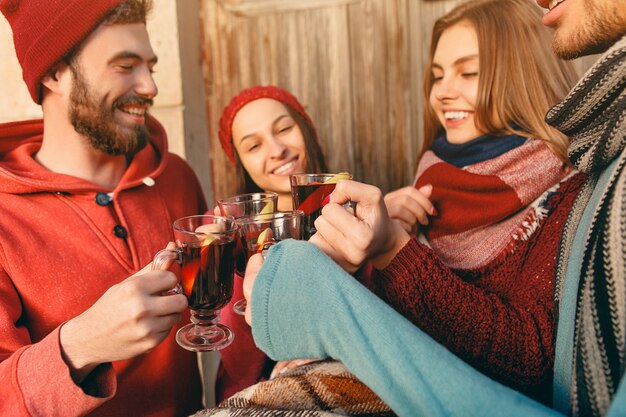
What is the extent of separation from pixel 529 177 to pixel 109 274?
154cm

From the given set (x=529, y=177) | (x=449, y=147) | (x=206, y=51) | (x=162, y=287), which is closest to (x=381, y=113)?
(x=449, y=147)

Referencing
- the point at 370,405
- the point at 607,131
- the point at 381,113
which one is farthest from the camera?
the point at 381,113

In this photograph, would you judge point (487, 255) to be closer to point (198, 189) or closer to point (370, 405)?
point (370, 405)

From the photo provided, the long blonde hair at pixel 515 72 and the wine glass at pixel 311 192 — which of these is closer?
the wine glass at pixel 311 192

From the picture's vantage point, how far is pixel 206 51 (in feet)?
9.91

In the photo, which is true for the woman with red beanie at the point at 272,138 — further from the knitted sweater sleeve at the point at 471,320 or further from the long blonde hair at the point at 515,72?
the knitted sweater sleeve at the point at 471,320

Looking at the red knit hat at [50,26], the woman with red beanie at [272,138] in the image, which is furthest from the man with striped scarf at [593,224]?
the red knit hat at [50,26]

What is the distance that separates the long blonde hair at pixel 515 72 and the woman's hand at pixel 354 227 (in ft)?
2.47

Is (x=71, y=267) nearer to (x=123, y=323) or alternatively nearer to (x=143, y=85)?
(x=123, y=323)

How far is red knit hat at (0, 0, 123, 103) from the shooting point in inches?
71.3

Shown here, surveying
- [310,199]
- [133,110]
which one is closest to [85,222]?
[133,110]

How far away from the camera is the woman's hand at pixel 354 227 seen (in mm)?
1233

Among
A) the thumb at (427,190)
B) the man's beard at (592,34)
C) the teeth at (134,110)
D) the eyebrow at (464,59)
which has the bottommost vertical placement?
the thumb at (427,190)

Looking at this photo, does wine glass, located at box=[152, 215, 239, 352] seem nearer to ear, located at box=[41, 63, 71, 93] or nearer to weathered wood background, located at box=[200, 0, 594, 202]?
ear, located at box=[41, 63, 71, 93]
